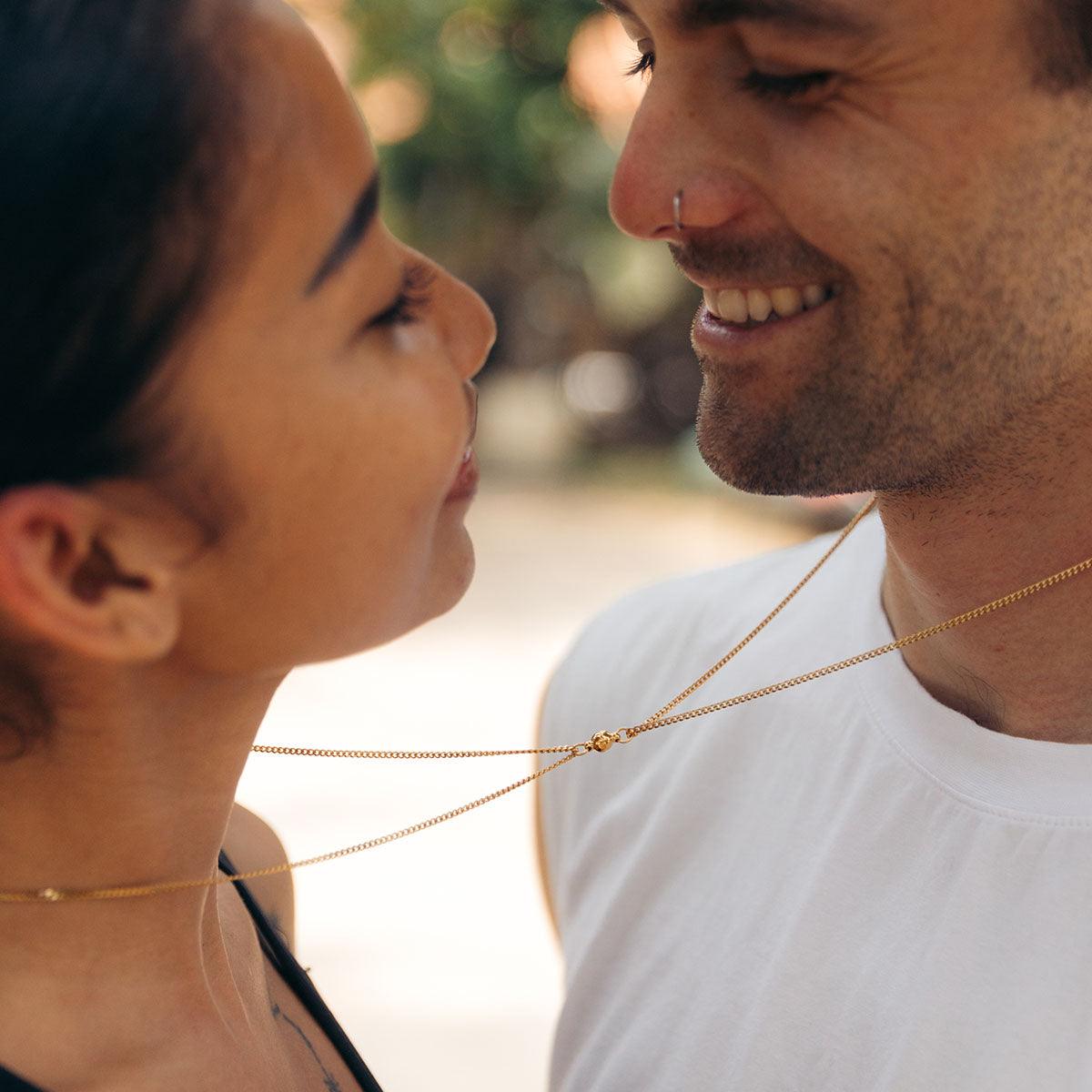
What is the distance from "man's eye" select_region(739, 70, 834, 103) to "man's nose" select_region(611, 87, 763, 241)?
6 centimetres

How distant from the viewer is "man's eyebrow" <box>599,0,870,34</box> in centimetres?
193

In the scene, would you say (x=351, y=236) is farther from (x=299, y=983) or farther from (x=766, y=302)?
(x=299, y=983)

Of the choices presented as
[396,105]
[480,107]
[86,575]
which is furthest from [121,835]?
[396,105]

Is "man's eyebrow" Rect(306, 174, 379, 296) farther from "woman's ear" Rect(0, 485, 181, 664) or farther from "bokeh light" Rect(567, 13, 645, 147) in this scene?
"bokeh light" Rect(567, 13, 645, 147)

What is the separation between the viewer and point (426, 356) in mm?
1522

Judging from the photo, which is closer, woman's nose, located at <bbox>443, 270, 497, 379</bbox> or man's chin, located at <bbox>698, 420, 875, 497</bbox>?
woman's nose, located at <bbox>443, 270, 497, 379</bbox>

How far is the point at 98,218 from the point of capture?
49.4 inches

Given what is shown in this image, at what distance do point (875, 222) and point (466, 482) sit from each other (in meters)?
0.75

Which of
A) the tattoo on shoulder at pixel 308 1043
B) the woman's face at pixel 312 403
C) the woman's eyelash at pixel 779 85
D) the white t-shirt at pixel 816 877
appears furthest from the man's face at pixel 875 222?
the tattoo on shoulder at pixel 308 1043

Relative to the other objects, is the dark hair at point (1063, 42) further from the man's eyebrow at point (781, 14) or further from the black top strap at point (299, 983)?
the black top strap at point (299, 983)

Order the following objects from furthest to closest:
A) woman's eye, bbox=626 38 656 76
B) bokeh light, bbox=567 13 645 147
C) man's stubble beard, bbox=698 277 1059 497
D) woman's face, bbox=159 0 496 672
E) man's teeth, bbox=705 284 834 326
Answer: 1. bokeh light, bbox=567 13 645 147
2. woman's eye, bbox=626 38 656 76
3. man's teeth, bbox=705 284 834 326
4. man's stubble beard, bbox=698 277 1059 497
5. woman's face, bbox=159 0 496 672

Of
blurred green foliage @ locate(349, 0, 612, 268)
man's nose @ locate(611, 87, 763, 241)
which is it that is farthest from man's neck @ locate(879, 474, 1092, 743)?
blurred green foliage @ locate(349, 0, 612, 268)

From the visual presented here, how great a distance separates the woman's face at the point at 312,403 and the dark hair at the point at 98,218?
0.05 m

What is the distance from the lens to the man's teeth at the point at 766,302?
6.88 feet
